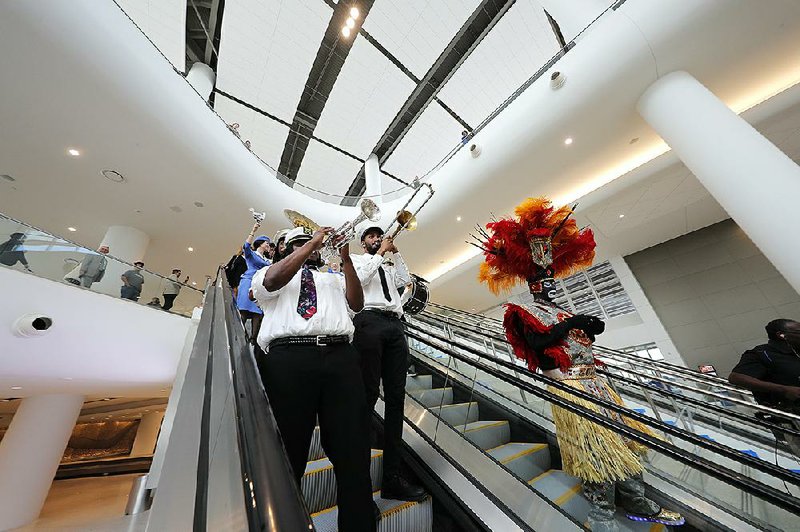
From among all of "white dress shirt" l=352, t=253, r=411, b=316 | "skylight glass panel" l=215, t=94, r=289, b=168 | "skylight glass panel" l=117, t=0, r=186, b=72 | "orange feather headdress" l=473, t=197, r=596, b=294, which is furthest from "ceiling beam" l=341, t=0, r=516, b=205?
"orange feather headdress" l=473, t=197, r=596, b=294

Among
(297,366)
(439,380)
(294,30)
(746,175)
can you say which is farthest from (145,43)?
(746,175)

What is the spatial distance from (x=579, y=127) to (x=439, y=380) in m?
5.29

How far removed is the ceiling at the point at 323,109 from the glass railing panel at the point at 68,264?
6.27ft

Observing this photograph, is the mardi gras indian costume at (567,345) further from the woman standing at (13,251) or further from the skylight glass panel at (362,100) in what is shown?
the skylight glass panel at (362,100)

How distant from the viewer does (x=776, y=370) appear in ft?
7.72

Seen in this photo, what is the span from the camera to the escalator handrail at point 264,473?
43 cm

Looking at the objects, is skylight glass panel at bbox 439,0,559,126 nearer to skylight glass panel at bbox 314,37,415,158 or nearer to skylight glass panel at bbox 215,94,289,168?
skylight glass panel at bbox 314,37,415,158

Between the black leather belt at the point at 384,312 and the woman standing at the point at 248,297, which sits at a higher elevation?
the woman standing at the point at 248,297

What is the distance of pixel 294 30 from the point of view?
326 inches

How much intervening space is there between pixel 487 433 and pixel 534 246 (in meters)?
1.43

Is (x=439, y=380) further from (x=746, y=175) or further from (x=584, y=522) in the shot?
(x=746, y=175)

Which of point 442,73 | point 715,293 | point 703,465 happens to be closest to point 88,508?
point 703,465

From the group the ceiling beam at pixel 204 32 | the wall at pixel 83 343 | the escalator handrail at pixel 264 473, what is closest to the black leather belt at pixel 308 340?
the escalator handrail at pixel 264 473

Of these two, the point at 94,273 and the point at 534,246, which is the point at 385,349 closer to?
the point at 534,246
